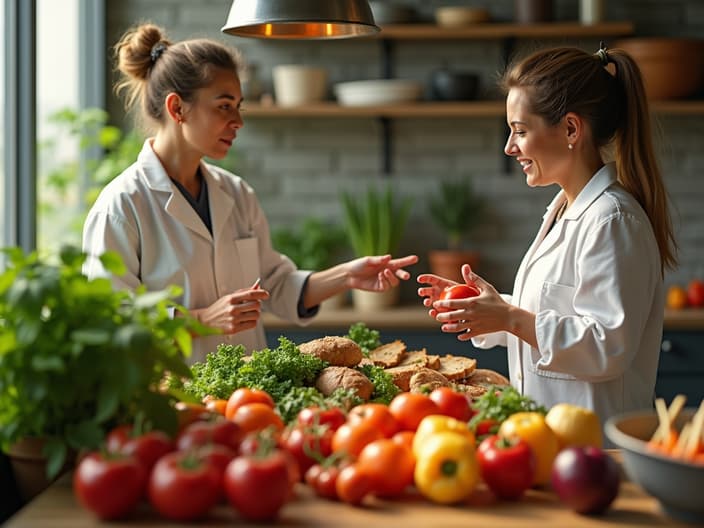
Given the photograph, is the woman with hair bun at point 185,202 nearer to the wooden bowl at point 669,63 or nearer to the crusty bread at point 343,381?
the crusty bread at point 343,381

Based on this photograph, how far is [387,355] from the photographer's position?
2.47 m

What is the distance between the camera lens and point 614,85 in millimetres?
2428

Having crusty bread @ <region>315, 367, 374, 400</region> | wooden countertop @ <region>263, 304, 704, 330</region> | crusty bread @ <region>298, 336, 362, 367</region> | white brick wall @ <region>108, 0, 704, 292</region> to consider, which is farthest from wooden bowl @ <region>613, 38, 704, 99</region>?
crusty bread @ <region>315, 367, 374, 400</region>

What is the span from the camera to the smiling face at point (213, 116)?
2.85 meters

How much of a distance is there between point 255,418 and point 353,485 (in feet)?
0.90

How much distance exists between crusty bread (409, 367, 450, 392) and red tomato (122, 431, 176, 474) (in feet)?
2.52

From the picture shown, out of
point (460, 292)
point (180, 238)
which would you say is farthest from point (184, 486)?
point (180, 238)

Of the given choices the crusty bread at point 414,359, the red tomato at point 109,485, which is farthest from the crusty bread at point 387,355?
the red tomato at point 109,485

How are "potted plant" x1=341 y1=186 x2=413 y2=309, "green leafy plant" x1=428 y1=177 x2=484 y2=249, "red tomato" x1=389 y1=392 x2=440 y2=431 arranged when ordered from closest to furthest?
"red tomato" x1=389 y1=392 x2=440 y2=431
"potted plant" x1=341 y1=186 x2=413 y2=309
"green leafy plant" x1=428 y1=177 x2=484 y2=249

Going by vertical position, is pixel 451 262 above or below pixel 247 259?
below

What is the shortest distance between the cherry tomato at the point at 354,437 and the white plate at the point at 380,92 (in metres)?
3.02

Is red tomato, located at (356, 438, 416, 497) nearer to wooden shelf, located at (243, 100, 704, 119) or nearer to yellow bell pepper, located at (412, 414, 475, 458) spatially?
yellow bell pepper, located at (412, 414, 475, 458)

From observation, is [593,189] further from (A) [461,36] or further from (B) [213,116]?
(A) [461,36]

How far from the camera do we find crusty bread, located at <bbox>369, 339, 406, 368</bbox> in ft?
7.83
